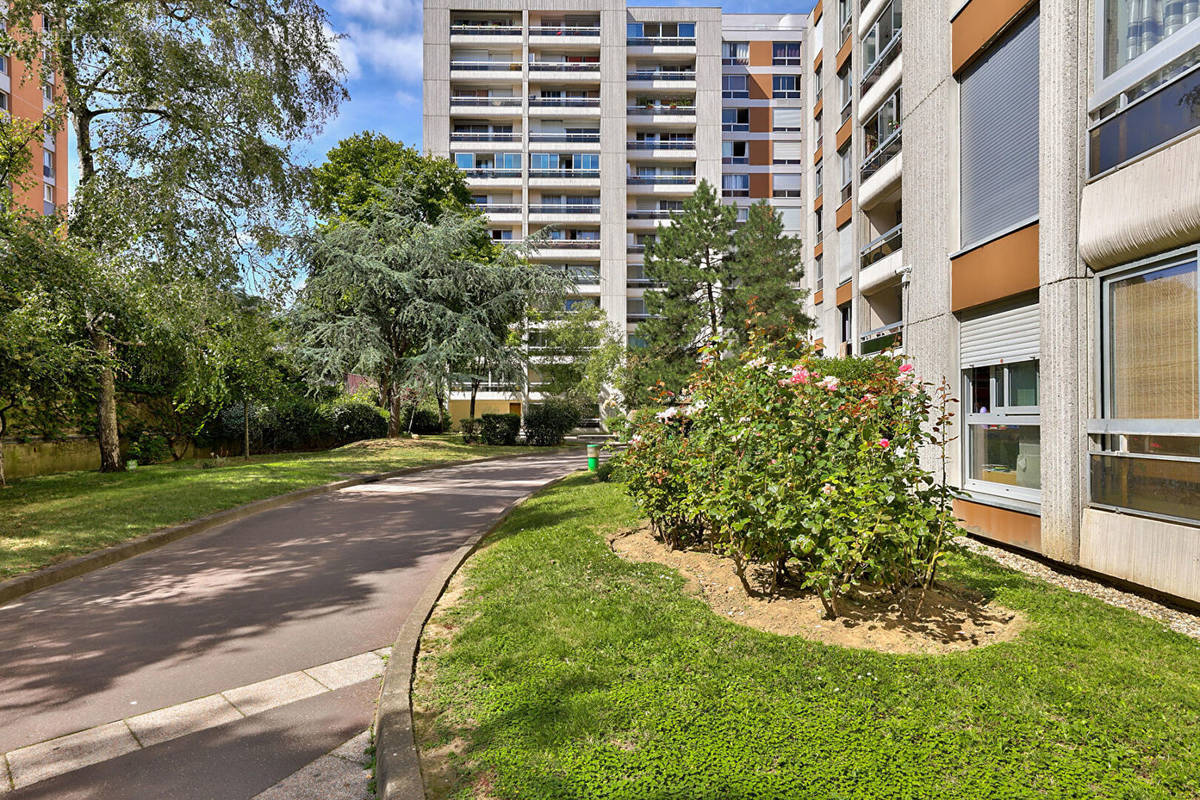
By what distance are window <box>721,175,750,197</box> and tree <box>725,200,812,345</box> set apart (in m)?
25.6

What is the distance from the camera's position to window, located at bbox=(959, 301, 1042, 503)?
7070 mm

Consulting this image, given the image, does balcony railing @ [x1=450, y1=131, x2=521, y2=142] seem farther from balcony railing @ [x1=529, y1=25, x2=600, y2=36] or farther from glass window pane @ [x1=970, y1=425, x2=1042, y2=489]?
glass window pane @ [x1=970, y1=425, x2=1042, y2=489]

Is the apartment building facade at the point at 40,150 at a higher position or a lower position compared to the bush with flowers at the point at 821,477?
higher

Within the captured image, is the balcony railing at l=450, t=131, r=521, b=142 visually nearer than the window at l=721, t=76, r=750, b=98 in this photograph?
Yes

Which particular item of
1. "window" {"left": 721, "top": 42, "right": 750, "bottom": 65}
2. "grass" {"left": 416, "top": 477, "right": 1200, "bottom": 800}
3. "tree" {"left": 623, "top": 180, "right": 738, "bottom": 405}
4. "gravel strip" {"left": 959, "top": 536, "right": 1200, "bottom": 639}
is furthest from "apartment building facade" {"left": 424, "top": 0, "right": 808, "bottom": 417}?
"grass" {"left": 416, "top": 477, "right": 1200, "bottom": 800}

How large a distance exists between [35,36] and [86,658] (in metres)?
13.7

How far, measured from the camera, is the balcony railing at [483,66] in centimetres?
4519

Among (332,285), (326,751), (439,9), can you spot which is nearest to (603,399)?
(332,285)

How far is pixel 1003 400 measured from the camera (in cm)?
766

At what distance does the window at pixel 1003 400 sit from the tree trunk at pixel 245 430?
21.4 metres

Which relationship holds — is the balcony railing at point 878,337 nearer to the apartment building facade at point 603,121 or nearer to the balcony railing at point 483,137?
the apartment building facade at point 603,121

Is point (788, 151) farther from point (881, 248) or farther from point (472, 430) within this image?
point (472, 430)

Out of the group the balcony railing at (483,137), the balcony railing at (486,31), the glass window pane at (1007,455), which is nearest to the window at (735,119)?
the balcony railing at (483,137)

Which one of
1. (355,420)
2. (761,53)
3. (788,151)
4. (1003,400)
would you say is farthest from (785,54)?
(1003,400)
